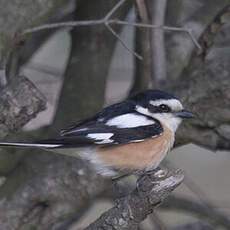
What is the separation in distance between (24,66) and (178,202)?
1.37 metres

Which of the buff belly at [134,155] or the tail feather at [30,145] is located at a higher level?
the tail feather at [30,145]

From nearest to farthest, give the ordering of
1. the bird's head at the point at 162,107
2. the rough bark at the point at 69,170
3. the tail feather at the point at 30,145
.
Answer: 1. the tail feather at the point at 30,145
2. the bird's head at the point at 162,107
3. the rough bark at the point at 69,170

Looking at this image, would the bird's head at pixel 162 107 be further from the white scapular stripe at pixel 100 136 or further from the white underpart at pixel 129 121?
the white scapular stripe at pixel 100 136

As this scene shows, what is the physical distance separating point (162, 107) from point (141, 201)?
1060 millimetres

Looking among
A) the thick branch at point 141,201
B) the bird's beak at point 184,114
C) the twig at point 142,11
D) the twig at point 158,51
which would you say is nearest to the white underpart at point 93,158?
the bird's beak at point 184,114

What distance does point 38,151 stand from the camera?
5168mm

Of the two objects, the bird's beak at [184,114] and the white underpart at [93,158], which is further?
the bird's beak at [184,114]

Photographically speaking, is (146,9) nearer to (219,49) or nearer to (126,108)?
(219,49)

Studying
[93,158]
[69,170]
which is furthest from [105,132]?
[69,170]

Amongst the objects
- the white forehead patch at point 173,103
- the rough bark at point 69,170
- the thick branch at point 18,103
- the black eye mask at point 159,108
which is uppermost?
the thick branch at point 18,103

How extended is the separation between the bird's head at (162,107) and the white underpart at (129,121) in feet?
0.26

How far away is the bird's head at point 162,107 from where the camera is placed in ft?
15.0

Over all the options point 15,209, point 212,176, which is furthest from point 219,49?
point 212,176

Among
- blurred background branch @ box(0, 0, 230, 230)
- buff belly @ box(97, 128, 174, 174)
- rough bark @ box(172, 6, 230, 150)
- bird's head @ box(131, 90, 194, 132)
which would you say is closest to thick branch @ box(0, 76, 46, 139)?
blurred background branch @ box(0, 0, 230, 230)
